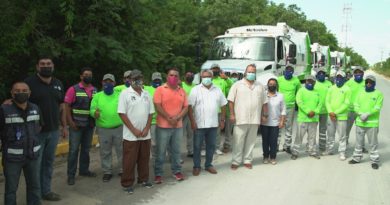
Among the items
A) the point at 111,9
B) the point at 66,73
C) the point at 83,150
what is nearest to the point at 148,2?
the point at 111,9

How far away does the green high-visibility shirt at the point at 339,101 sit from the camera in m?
8.35

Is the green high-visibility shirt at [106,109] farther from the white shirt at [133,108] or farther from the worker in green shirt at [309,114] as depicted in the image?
the worker in green shirt at [309,114]

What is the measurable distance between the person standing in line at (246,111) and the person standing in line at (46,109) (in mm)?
3182

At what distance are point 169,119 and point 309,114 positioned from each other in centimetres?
326

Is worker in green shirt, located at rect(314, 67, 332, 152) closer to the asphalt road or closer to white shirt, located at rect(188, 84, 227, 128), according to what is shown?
the asphalt road

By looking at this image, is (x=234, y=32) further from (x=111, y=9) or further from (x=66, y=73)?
(x=66, y=73)

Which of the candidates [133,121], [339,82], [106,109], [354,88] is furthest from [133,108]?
[354,88]

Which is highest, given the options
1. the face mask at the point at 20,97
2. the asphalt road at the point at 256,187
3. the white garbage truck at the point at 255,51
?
the white garbage truck at the point at 255,51

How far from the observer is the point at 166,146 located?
22.4 ft

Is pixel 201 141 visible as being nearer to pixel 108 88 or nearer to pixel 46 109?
pixel 108 88

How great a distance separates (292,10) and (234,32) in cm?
3190

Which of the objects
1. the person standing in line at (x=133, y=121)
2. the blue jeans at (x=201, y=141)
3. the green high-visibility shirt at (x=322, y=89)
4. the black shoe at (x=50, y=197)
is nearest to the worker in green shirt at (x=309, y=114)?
the green high-visibility shirt at (x=322, y=89)

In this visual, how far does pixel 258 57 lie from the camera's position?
1260 centimetres

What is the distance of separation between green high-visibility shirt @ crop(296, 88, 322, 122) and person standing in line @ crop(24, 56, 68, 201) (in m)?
4.83
